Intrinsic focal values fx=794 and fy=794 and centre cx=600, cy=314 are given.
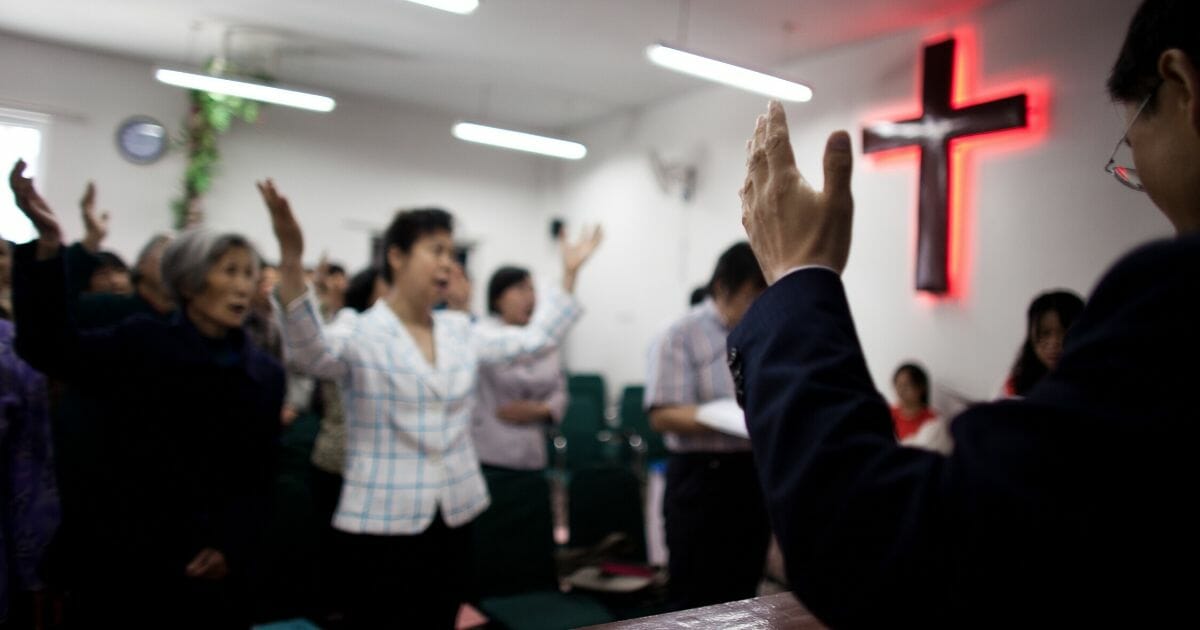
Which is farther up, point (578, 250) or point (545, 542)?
point (578, 250)

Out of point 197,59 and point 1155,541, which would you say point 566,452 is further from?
point 1155,541

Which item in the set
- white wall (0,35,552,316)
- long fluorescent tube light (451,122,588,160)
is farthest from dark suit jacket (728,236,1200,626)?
long fluorescent tube light (451,122,588,160)

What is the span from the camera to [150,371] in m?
1.87

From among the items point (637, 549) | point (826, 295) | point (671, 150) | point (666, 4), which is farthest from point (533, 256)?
point (826, 295)

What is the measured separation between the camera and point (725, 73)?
4.85 meters

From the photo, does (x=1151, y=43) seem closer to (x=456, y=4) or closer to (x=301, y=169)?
(x=456, y=4)

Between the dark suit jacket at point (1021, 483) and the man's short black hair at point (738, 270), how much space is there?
1797mm

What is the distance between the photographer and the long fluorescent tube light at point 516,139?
22.2ft

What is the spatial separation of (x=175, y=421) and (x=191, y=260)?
0.41 metres

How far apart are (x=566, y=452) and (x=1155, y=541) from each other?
5261 millimetres

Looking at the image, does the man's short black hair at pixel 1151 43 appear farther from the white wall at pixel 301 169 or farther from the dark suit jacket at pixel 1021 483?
the white wall at pixel 301 169

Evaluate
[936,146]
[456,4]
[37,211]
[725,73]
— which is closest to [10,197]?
[37,211]

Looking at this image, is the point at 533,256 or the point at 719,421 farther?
the point at 533,256

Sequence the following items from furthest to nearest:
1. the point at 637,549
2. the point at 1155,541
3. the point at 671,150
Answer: the point at 671,150
the point at 637,549
the point at 1155,541
